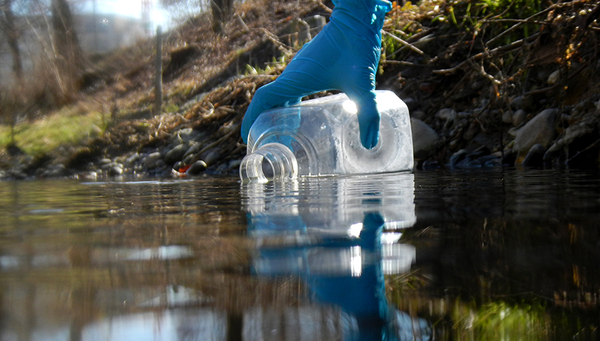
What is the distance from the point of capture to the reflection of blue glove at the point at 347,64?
9.44 feet

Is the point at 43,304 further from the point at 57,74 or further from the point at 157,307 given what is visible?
the point at 57,74

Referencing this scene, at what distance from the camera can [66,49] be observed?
321 inches

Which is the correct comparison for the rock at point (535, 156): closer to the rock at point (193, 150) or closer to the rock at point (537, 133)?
the rock at point (537, 133)

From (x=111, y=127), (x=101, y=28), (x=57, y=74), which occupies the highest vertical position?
(x=101, y=28)

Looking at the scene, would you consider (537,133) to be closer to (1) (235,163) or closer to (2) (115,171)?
(1) (235,163)

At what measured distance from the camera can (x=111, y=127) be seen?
29.2 ft

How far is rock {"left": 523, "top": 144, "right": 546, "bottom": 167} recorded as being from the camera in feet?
11.5

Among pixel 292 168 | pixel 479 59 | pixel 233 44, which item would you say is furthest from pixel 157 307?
pixel 233 44

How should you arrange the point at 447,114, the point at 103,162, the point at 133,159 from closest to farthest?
the point at 447,114
the point at 133,159
the point at 103,162

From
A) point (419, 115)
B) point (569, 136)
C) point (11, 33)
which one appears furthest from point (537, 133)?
point (11, 33)

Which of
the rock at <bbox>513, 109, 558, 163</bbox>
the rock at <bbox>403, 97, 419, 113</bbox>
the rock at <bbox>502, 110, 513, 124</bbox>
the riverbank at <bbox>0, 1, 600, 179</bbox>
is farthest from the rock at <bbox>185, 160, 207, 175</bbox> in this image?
the rock at <bbox>513, 109, 558, 163</bbox>

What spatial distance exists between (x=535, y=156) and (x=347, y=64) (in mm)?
1625

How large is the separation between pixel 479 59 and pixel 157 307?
4904 millimetres

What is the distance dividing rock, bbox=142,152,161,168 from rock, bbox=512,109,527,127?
4822mm
